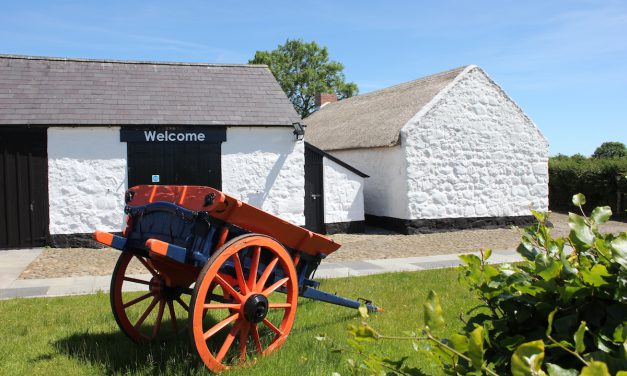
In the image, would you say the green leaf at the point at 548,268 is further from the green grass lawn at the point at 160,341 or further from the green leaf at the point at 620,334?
the green grass lawn at the point at 160,341

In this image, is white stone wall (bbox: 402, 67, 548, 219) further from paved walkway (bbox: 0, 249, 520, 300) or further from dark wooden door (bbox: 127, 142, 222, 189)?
dark wooden door (bbox: 127, 142, 222, 189)

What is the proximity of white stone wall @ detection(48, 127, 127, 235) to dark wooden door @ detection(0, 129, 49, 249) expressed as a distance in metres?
0.22

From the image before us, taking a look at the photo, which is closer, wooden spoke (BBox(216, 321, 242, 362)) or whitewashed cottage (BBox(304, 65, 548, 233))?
wooden spoke (BBox(216, 321, 242, 362))

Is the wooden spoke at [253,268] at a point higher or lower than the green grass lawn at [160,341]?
higher

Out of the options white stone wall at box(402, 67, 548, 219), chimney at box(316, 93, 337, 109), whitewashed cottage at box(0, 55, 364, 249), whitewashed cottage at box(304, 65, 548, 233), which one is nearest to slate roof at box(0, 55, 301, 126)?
whitewashed cottage at box(0, 55, 364, 249)

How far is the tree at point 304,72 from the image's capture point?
50781mm

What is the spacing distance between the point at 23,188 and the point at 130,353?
991cm

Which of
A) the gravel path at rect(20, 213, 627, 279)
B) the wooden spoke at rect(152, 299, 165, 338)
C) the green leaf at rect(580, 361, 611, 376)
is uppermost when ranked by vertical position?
the green leaf at rect(580, 361, 611, 376)

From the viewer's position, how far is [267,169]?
14.8 m

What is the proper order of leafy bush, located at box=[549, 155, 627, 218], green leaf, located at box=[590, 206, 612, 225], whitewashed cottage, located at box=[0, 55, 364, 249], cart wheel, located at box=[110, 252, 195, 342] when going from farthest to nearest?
leafy bush, located at box=[549, 155, 627, 218] < whitewashed cottage, located at box=[0, 55, 364, 249] < cart wheel, located at box=[110, 252, 195, 342] < green leaf, located at box=[590, 206, 612, 225]

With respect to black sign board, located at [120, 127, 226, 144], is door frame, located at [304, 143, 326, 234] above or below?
below

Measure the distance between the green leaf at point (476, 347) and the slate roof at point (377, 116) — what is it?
14475mm

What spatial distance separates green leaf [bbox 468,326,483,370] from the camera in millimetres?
1515

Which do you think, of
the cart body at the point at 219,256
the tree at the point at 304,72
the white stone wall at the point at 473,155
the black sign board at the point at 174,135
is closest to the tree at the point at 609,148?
the tree at the point at 304,72
